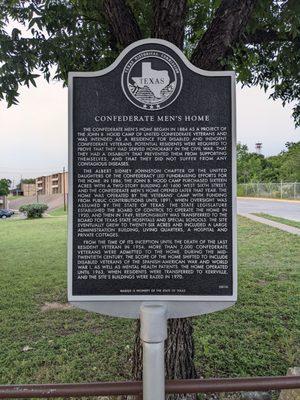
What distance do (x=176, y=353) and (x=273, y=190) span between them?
114ft

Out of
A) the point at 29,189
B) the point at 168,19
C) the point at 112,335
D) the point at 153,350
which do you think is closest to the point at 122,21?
the point at 168,19

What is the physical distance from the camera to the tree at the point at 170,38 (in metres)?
2.76

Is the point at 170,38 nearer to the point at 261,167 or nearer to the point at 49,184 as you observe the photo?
the point at 261,167

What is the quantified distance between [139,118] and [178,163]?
1.07 feet

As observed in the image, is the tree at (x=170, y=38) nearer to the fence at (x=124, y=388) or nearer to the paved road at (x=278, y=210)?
the fence at (x=124, y=388)

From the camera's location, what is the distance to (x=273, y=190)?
1419 inches

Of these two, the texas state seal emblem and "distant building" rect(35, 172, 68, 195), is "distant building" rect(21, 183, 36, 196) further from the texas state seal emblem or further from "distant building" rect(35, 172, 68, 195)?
the texas state seal emblem

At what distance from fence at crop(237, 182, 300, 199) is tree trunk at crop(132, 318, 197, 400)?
3078 cm

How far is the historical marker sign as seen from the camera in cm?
207

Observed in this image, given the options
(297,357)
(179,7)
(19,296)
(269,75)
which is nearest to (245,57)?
(269,75)

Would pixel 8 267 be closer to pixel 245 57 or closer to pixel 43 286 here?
pixel 43 286

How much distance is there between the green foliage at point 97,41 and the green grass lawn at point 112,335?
8.76 ft

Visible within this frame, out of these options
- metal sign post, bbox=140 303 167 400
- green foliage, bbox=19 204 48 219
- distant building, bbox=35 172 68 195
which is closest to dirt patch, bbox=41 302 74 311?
metal sign post, bbox=140 303 167 400

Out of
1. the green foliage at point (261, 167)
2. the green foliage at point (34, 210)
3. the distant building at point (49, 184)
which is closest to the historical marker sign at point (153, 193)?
the green foliage at point (34, 210)
